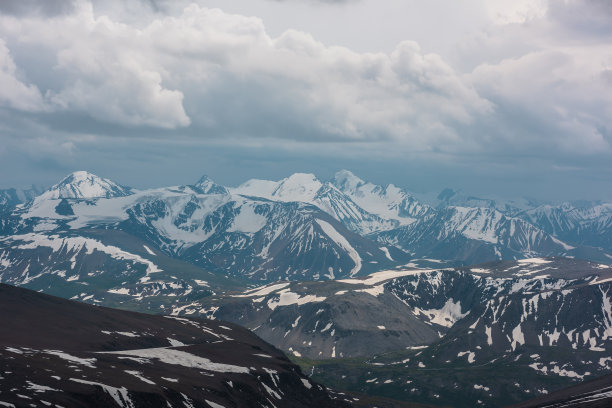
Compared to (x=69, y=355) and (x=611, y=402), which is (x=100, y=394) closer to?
(x=69, y=355)

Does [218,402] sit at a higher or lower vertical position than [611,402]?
lower

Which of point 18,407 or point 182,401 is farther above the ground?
point 18,407

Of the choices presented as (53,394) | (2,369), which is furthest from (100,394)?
(2,369)

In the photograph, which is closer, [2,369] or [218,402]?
[2,369]

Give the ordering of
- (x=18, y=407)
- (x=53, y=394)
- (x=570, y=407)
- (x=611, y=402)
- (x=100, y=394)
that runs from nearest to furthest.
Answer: (x=18, y=407) → (x=53, y=394) → (x=100, y=394) → (x=611, y=402) → (x=570, y=407)

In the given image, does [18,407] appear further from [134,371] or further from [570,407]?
[570,407]

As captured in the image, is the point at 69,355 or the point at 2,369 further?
the point at 69,355

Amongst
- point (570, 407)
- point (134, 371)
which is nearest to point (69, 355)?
point (134, 371)

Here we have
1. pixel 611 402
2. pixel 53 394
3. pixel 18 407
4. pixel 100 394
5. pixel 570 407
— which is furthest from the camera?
pixel 570 407
